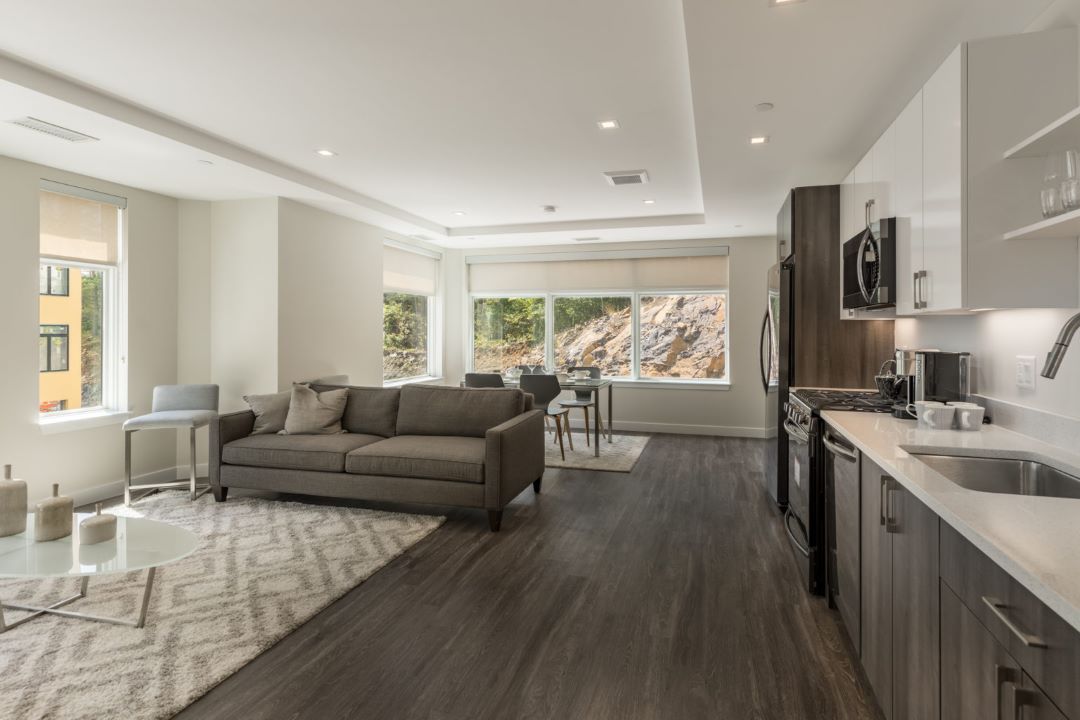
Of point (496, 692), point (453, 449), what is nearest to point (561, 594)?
point (496, 692)

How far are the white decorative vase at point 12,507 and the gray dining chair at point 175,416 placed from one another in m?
1.68

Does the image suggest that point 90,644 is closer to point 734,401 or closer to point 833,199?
point 833,199

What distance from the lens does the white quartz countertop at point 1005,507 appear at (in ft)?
2.97

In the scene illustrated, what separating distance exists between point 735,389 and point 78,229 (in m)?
6.58

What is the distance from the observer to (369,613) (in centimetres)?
256

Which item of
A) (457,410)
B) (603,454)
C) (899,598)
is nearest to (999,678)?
(899,598)

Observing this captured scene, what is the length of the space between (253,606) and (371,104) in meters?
2.69

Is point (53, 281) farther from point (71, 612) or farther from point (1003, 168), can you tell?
point (1003, 168)

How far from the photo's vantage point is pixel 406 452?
3850 millimetres

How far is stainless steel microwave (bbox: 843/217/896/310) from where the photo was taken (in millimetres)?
2555

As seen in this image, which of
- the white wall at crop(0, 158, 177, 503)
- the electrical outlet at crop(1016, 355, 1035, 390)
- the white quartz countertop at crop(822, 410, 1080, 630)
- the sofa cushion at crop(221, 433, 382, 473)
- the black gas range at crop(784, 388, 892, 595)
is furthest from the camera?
the sofa cushion at crop(221, 433, 382, 473)

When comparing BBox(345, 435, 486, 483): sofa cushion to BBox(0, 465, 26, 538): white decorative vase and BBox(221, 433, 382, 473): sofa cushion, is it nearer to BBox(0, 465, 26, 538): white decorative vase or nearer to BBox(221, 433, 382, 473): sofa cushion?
BBox(221, 433, 382, 473): sofa cushion

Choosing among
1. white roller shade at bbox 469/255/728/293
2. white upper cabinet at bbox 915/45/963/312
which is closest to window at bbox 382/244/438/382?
white roller shade at bbox 469/255/728/293

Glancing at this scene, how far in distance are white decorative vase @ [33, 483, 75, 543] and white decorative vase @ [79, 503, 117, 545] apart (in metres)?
0.08
